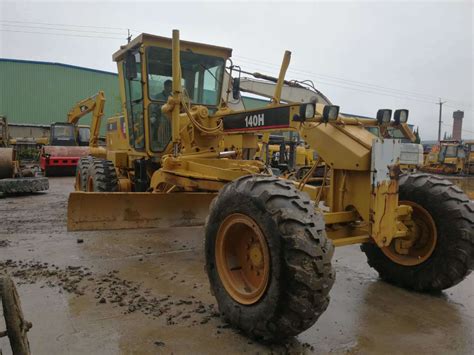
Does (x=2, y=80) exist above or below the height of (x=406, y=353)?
above

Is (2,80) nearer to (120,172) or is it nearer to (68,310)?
(120,172)

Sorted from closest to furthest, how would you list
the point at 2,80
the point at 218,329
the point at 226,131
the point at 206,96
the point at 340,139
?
the point at 218,329 < the point at 340,139 < the point at 226,131 < the point at 206,96 < the point at 2,80

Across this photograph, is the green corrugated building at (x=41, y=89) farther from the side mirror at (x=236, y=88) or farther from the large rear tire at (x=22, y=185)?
the side mirror at (x=236, y=88)

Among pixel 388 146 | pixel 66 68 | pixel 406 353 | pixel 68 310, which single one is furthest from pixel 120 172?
pixel 66 68

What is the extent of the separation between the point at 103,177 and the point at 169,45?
87.6 inches

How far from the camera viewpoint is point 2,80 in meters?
30.1

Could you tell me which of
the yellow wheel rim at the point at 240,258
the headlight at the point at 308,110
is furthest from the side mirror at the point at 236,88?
the yellow wheel rim at the point at 240,258

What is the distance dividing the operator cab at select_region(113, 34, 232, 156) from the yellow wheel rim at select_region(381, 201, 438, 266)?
3269 mm

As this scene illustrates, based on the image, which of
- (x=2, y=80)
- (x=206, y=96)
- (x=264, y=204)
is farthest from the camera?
(x=2, y=80)

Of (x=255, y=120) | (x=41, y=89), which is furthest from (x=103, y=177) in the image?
(x=41, y=89)

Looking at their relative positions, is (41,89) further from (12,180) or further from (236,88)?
(236,88)

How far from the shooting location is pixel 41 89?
30969 millimetres

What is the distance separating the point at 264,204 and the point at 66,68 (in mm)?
32558

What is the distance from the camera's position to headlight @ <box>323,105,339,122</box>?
3.46 meters
